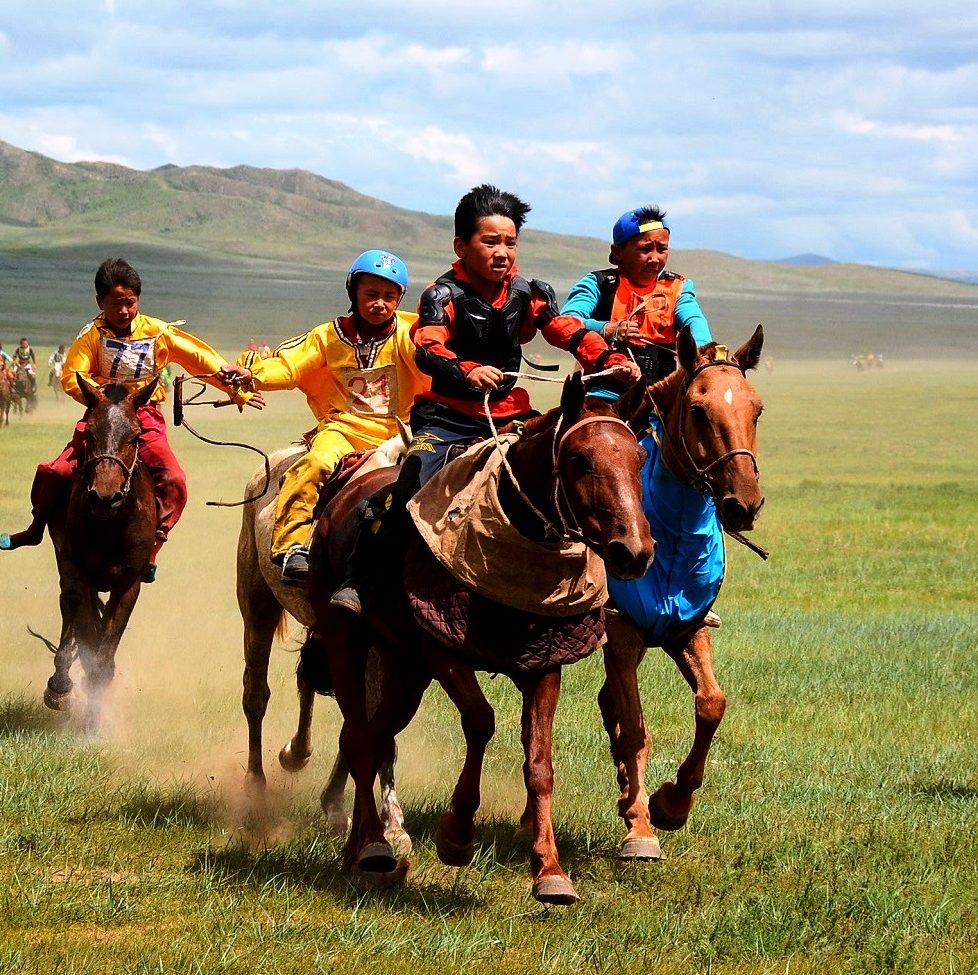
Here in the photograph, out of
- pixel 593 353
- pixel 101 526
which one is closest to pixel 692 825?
pixel 593 353

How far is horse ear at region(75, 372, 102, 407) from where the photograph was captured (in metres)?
9.80

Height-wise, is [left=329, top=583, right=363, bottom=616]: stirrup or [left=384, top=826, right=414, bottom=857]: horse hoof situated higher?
[left=329, top=583, right=363, bottom=616]: stirrup

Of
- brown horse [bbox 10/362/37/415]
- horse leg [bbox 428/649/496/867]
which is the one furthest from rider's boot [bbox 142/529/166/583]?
brown horse [bbox 10/362/37/415]

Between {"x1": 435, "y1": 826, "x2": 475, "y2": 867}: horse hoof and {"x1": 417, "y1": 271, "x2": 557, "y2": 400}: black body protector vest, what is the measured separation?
5.85ft

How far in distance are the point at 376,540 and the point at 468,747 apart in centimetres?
104

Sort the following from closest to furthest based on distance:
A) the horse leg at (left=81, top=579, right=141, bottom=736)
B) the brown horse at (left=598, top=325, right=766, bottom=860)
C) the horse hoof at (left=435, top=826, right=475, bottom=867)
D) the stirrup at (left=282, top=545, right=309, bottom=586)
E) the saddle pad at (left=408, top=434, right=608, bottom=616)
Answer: the saddle pad at (left=408, top=434, right=608, bottom=616), the horse hoof at (left=435, top=826, right=475, bottom=867), the brown horse at (left=598, top=325, right=766, bottom=860), the stirrup at (left=282, top=545, right=309, bottom=586), the horse leg at (left=81, top=579, right=141, bottom=736)

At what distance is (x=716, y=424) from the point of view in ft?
22.6

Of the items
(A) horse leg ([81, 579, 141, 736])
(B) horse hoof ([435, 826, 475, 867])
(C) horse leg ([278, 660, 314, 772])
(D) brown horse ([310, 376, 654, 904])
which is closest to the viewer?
(D) brown horse ([310, 376, 654, 904])

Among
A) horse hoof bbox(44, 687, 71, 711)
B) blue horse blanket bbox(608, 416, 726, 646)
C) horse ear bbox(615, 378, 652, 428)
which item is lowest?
horse hoof bbox(44, 687, 71, 711)

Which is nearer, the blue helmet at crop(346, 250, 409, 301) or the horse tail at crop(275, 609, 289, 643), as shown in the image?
the blue helmet at crop(346, 250, 409, 301)

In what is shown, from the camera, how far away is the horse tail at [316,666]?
807 centimetres

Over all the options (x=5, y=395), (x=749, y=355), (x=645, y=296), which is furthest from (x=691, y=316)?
(x=5, y=395)

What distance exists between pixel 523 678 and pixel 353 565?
1056mm

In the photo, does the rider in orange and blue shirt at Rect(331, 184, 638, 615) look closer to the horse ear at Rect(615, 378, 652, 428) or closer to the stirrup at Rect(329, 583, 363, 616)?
the stirrup at Rect(329, 583, 363, 616)
